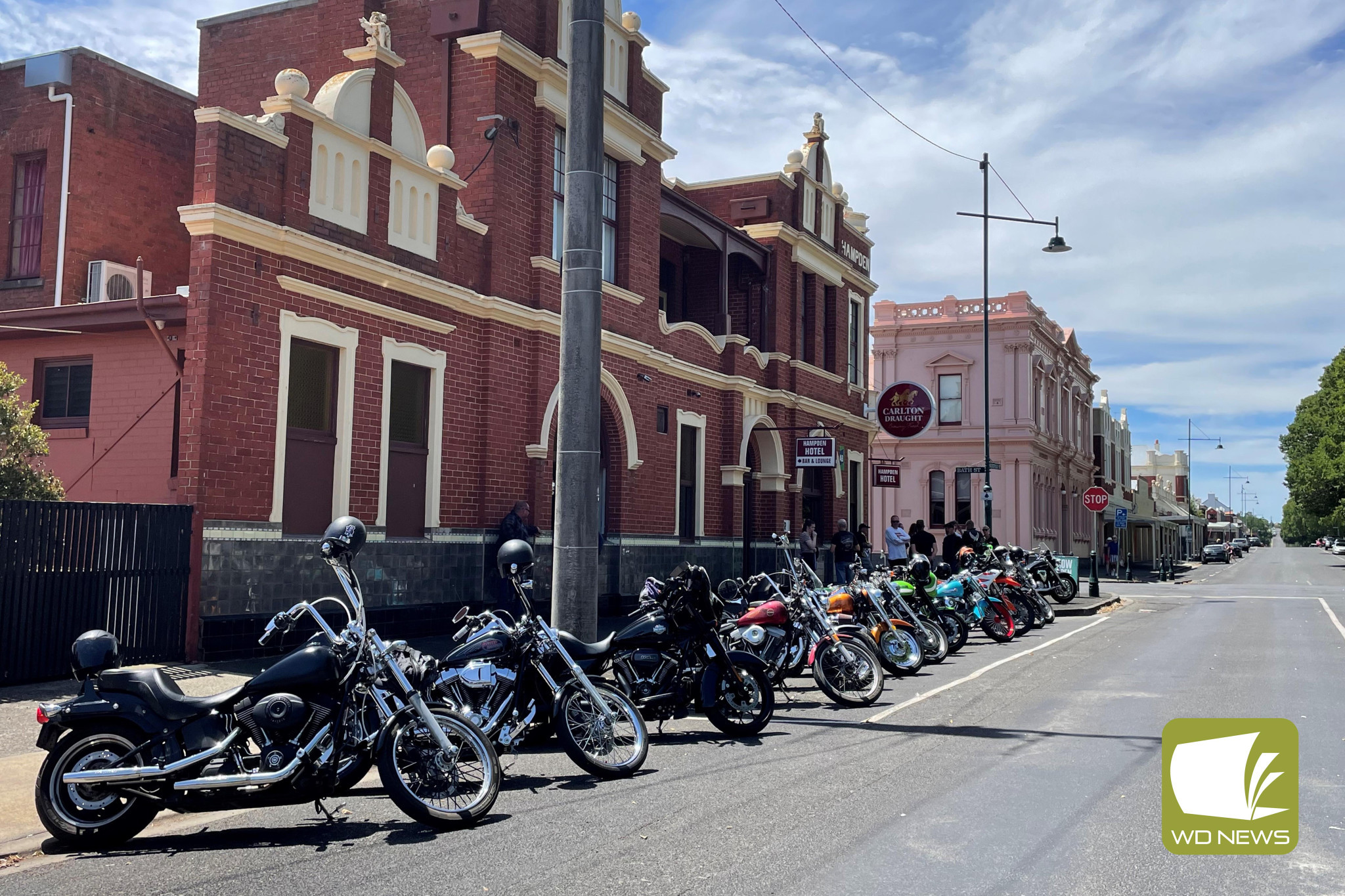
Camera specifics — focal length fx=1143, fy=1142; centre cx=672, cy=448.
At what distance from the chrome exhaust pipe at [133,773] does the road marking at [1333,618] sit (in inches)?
677

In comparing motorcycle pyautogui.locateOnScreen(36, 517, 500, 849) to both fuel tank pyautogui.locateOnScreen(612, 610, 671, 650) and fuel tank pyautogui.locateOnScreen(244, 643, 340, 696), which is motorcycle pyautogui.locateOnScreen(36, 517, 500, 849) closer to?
fuel tank pyautogui.locateOnScreen(244, 643, 340, 696)

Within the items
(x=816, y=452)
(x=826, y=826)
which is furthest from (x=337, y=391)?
(x=816, y=452)

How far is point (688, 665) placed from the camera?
8852 mm

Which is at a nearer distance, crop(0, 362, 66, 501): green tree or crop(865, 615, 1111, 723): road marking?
crop(865, 615, 1111, 723): road marking

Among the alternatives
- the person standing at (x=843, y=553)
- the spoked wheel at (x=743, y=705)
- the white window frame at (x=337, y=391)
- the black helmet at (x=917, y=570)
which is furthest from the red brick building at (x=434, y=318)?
the spoked wheel at (x=743, y=705)

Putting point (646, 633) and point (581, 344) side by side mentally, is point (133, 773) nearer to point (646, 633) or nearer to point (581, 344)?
point (646, 633)

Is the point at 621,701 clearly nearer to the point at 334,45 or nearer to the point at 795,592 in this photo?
the point at 795,592

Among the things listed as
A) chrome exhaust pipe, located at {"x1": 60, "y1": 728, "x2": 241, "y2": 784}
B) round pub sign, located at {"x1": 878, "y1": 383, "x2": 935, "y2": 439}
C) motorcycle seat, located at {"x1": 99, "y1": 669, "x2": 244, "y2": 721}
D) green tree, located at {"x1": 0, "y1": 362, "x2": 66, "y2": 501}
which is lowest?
chrome exhaust pipe, located at {"x1": 60, "y1": 728, "x2": 241, "y2": 784}

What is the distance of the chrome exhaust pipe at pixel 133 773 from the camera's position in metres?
5.72

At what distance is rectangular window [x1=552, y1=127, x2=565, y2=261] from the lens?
57.0 feet

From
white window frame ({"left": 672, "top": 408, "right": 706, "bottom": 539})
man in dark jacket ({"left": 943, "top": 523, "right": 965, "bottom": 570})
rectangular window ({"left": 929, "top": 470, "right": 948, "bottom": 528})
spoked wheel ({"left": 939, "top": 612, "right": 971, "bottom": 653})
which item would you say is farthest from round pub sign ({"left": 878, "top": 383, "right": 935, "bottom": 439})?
rectangular window ({"left": 929, "top": 470, "right": 948, "bottom": 528})

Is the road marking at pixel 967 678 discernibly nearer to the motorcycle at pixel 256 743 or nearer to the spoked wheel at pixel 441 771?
the spoked wheel at pixel 441 771

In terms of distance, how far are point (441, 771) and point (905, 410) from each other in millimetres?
19006

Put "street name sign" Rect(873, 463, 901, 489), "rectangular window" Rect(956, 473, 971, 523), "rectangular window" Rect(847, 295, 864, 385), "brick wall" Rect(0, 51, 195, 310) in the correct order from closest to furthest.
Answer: "brick wall" Rect(0, 51, 195, 310), "street name sign" Rect(873, 463, 901, 489), "rectangular window" Rect(847, 295, 864, 385), "rectangular window" Rect(956, 473, 971, 523)
